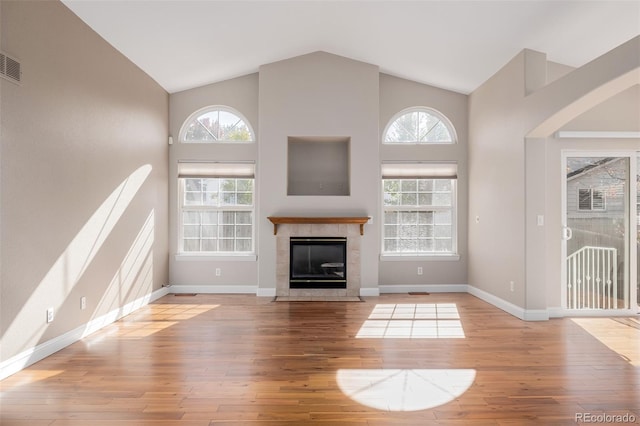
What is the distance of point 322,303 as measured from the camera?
228 inches

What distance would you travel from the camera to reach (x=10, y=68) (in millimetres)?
3115

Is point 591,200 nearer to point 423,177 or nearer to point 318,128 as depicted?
point 423,177

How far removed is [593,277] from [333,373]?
12.5 ft

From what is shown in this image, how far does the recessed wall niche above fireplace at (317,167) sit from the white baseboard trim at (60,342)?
296cm

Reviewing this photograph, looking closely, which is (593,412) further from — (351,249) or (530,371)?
(351,249)

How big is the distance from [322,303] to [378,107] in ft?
10.3

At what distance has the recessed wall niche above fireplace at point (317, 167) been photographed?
21.9 feet

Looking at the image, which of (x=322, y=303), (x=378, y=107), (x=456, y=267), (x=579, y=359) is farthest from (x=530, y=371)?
(x=378, y=107)

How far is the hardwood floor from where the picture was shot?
251cm

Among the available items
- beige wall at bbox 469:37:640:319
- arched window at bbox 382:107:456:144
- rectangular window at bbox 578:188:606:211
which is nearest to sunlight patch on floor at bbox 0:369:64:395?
beige wall at bbox 469:37:640:319

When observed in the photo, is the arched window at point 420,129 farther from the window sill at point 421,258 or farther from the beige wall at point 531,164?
the window sill at point 421,258

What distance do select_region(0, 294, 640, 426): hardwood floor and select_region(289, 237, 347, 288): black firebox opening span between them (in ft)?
4.23

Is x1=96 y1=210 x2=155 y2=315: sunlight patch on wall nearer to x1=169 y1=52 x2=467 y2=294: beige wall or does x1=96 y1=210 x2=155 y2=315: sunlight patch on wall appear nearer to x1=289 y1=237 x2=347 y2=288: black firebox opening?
Result: x1=169 y1=52 x2=467 y2=294: beige wall

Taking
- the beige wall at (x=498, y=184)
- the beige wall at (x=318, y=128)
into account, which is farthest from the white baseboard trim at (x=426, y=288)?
the beige wall at (x=318, y=128)
